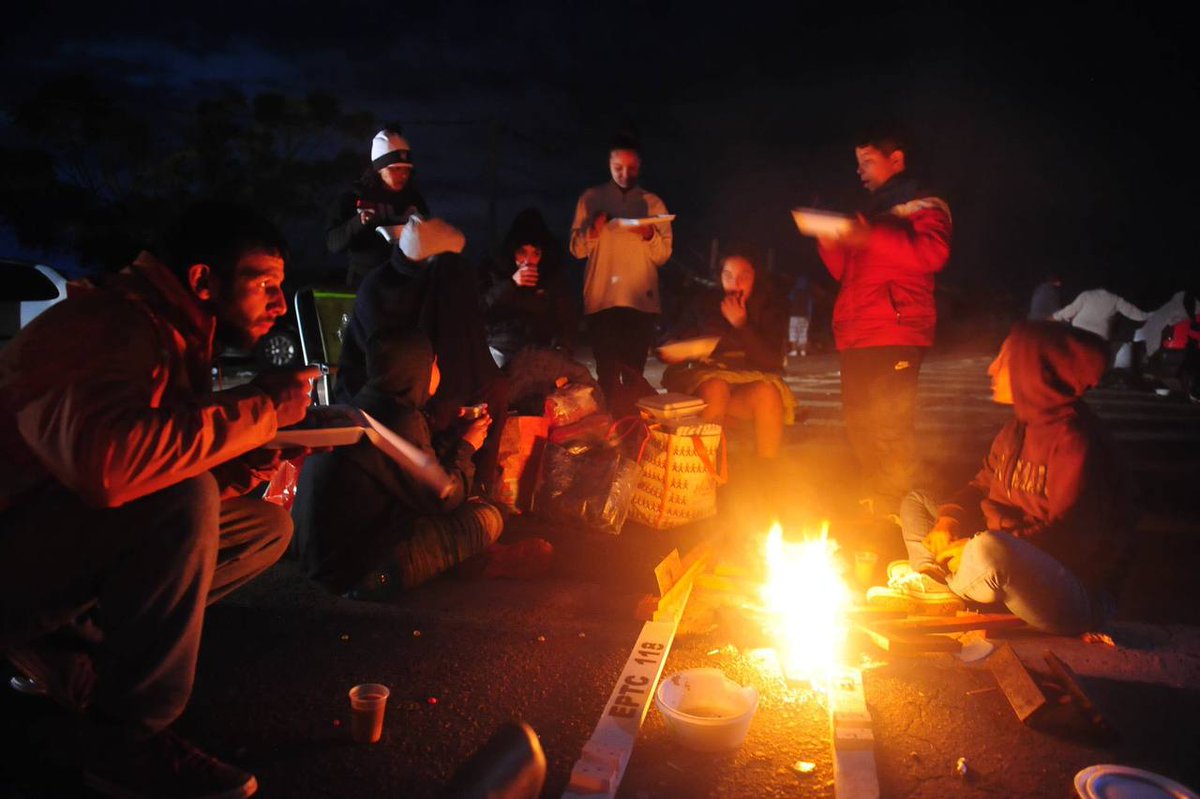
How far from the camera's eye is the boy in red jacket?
5031 mm

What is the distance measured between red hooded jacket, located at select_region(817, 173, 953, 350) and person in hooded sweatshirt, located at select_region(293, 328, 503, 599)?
2749 mm

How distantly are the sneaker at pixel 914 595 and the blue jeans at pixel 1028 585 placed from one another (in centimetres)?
11

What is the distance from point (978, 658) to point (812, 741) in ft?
3.18

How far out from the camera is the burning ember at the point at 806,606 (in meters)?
3.14

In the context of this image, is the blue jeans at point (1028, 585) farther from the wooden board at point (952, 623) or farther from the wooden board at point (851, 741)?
the wooden board at point (851, 741)

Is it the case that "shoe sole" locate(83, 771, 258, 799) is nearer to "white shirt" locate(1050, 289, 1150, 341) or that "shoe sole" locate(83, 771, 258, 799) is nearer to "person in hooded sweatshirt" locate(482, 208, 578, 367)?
"person in hooded sweatshirt" locate(482, 208, 578, 367)

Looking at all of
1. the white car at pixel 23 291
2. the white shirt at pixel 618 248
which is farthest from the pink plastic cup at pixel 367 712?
the white car at pixel 23 291

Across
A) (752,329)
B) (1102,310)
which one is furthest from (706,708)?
(1102,310)

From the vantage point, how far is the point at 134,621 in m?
2.31

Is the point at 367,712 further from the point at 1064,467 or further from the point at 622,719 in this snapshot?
the point at 1064,467

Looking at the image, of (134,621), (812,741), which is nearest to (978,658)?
(812,741)

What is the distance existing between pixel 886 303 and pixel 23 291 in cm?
986

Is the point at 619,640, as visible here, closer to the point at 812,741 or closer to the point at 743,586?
the point at 743,586

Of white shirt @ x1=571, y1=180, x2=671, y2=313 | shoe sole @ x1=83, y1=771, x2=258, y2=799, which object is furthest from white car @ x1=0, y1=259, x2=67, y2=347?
shoe sole @ x1=83, y1=771, x2=258, y2=799
